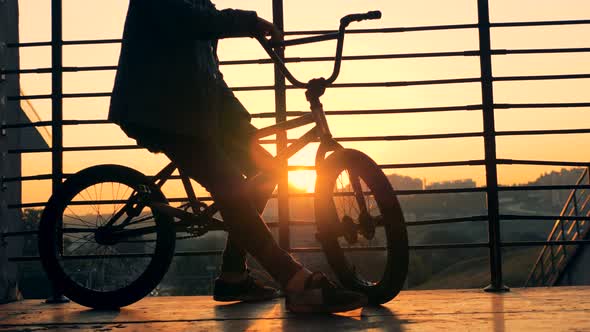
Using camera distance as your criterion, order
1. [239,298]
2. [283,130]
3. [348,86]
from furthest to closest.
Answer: [348,86], [239,298], [283,130]

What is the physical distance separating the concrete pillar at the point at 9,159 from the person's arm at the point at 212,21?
4.72ft

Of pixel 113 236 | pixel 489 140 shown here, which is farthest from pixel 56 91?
pixel 489 140

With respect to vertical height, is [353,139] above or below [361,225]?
above

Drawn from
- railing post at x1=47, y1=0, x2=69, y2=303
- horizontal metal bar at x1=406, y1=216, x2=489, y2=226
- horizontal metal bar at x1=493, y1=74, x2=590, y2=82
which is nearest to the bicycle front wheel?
horizontal metal bar at x1=406, y1=216, x2=489, y2=226

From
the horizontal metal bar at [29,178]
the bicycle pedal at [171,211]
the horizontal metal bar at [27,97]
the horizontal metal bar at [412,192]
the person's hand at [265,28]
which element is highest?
the person's hand at [265,28]

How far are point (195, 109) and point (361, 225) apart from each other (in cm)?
72

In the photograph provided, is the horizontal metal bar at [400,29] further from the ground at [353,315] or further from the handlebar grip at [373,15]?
the ground at [353,315]

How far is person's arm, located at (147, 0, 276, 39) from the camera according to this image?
2.69m

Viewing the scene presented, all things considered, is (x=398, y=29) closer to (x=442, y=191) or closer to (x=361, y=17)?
(x=442, y=191)

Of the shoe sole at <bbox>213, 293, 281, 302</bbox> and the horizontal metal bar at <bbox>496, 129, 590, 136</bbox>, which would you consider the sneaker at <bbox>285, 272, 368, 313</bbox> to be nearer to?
the shoe sole at <bbox>213, 293, 281, 302</bbox>

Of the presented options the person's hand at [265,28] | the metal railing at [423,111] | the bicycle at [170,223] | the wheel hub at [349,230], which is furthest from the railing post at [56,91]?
the wheel hub at [349,230]

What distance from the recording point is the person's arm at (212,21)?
8.81 ft

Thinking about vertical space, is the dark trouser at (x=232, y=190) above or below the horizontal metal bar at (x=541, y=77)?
below

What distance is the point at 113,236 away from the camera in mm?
3197
